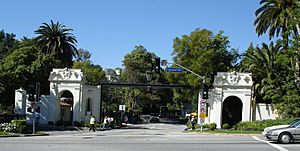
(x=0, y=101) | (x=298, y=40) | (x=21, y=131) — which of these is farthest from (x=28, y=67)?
(x=298, y=40)

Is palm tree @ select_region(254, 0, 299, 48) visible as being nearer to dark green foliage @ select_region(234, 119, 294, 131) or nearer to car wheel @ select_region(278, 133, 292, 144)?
dark green foliage @ select_region(234, 119, 294, 131)

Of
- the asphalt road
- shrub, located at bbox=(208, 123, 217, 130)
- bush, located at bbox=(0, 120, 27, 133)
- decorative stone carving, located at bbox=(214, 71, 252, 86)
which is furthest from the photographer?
decorative stone carving, located at bbox=(214, 71, 252, 86)

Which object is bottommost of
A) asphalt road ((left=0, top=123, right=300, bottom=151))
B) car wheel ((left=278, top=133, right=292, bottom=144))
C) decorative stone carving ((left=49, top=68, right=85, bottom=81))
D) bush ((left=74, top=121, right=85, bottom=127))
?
bush ((left=74, top=121, right=85, bottom=127))

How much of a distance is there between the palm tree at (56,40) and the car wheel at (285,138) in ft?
158

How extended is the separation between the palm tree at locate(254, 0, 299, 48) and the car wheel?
20.5 metres

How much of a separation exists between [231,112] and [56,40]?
31512mm

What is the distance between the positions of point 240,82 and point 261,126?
658 cm

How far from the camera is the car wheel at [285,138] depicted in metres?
23.2

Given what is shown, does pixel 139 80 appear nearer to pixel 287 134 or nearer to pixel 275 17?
pixel 275 17

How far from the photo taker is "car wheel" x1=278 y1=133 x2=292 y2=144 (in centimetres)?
2316

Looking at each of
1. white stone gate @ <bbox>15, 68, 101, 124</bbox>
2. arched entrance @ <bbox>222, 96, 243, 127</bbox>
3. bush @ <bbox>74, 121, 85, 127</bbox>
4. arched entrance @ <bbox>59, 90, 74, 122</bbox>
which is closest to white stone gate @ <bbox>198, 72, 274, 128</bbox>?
arched entrance @ <bbox>222, 96, 243, 127</bbox>

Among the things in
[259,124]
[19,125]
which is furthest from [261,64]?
[19,125]

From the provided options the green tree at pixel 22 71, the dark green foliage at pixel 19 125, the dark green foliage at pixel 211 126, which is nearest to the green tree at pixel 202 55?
the dark green foliage at pixel 211 126

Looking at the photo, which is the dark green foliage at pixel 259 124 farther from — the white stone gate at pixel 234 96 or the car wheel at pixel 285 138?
the car wheel at pixel 285 138
